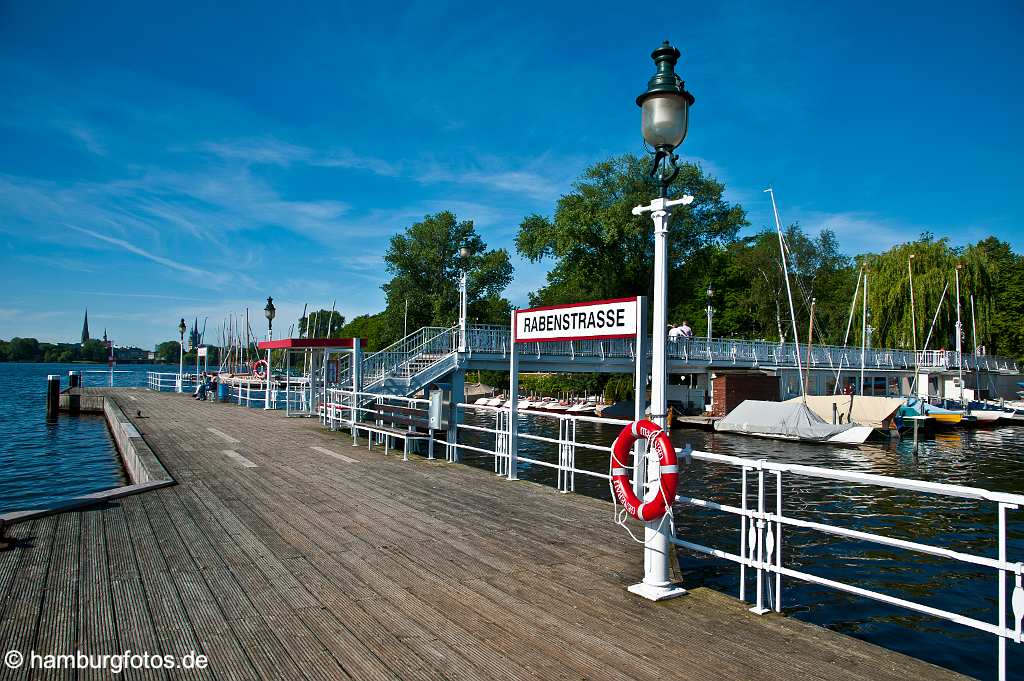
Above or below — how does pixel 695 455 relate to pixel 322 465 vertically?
above

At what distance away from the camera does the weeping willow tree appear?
4728 centimetres

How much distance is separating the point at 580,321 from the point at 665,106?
3493mm

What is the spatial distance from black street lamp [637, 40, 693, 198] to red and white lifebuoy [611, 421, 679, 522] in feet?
6.38

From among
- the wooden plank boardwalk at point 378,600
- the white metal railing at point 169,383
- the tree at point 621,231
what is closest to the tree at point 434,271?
the tree at point 621,231

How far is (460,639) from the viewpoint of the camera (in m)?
4.34

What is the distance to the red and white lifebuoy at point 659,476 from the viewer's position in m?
5.06

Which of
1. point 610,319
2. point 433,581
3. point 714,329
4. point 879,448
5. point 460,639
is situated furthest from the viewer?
point 714,329

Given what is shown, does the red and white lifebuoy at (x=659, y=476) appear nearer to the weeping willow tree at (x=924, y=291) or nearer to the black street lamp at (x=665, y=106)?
the black street lamp at (x=665, y=106)

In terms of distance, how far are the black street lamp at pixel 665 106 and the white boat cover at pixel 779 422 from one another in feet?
88.0

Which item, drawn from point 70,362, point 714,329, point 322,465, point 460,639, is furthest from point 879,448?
point 70,362

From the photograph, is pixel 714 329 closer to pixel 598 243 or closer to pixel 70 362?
pixel 598 243

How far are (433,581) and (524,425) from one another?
32279 millimetres

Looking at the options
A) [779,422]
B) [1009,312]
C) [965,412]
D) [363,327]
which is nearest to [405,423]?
[779,422]

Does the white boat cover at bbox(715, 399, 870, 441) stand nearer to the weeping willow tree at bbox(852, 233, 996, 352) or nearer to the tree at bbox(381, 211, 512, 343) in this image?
the weeping willow tree at bbox(852, 233, 996, 352)
